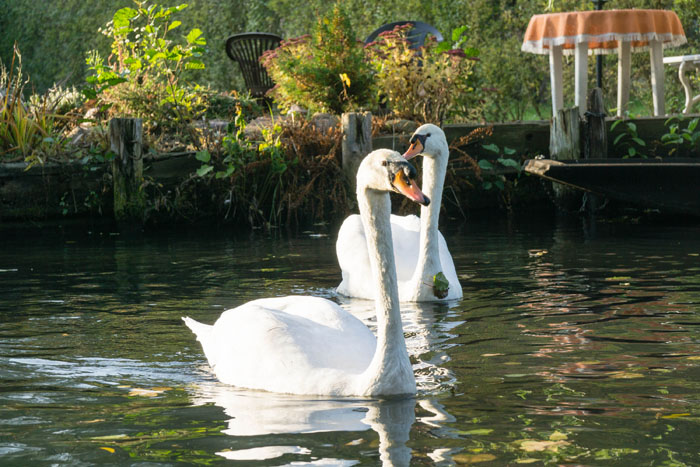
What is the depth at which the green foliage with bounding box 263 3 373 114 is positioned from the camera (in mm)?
13023

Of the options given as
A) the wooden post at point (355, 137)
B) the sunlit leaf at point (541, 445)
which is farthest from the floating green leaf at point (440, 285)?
the wooden post at point (355, 137)

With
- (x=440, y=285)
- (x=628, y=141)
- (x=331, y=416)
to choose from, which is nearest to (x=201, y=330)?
(x=331, y=416)

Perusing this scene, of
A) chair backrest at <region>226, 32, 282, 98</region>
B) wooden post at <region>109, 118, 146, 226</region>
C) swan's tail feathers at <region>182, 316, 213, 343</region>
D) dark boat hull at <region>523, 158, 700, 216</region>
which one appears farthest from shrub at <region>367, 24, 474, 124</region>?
swan's tail feathers at <region>182, 316, 213, 343</region>

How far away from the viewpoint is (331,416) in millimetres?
4172

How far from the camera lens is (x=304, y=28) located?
23.0 m

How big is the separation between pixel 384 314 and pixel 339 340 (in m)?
0.36

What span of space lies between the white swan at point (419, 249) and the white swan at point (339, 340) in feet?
6.90

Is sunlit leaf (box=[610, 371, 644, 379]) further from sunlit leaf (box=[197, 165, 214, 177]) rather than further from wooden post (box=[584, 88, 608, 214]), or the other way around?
sunlit leaf (box=[197, 165, 214, 177])

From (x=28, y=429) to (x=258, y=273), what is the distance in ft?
14.7

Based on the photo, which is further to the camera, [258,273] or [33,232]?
[33,232]

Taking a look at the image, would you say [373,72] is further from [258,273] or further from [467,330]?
[467,330]

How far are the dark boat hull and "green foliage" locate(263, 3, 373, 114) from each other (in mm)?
3033

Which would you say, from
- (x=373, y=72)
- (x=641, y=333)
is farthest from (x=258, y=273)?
(x=373, y=72)

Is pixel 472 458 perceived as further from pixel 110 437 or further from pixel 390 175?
pixel 110 437
